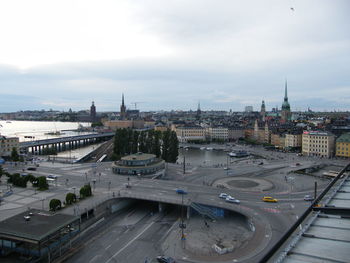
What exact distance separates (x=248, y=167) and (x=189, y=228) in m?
24.5

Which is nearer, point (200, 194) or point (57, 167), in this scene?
point (200, 194)

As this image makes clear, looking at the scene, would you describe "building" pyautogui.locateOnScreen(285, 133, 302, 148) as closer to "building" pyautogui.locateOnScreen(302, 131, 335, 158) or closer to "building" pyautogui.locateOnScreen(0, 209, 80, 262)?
"building" pyautogui.locateOnScreen(302, 131, 335, 158)

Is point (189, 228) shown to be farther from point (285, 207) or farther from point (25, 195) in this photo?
point (25, 195)

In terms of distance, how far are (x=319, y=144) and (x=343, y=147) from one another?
4534 mm

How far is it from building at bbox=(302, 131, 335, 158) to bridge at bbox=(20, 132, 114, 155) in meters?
65.1

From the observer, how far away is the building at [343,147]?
57.2 metres

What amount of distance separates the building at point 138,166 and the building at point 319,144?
3866cm

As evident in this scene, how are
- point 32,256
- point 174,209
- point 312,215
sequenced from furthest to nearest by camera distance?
point 174,209 < point 32,256 < point 312,215

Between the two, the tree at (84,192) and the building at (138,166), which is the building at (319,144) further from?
A: the tree at (84,192)

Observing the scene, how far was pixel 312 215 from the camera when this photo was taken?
24.0 ft

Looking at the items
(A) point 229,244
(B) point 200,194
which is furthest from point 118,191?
(A) point 229,244

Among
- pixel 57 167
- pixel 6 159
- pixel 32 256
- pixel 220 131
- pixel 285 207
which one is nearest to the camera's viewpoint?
pixel 32 256

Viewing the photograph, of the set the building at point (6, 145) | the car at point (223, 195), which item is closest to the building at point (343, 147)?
the car at point (223, 195)

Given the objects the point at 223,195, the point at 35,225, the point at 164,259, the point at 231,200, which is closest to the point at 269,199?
the point at 231,200
